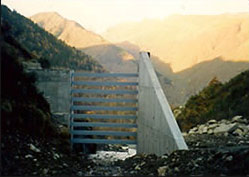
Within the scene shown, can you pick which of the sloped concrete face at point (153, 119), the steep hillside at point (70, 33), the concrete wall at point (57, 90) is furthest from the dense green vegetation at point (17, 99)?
the steep hillside at point (70, 33)

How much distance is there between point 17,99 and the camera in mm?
7031

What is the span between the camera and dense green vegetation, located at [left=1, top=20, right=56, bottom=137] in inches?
255

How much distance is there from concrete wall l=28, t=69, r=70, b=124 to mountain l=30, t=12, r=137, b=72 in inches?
1799

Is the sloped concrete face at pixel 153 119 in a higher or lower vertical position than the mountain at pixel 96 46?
lower

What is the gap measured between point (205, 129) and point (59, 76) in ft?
17.1

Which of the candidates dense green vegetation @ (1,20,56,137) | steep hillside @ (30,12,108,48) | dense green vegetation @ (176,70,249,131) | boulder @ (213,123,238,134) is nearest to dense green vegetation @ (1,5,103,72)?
dense green vegetation @ (1,20,56,137)

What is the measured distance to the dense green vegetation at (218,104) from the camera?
49.2ft

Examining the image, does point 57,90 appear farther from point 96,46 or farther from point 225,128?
point 96,46

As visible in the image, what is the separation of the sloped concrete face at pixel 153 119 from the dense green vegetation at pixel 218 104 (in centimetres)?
520

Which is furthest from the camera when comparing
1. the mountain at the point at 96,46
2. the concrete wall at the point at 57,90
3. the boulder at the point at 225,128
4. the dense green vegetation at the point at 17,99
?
the mountain at the point at 96,46

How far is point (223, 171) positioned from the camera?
16.4 ft

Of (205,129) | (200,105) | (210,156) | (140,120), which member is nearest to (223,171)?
(210,156)

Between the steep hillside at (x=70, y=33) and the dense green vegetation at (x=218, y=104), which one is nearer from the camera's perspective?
the dense green vegetation at (x=218, y=104)

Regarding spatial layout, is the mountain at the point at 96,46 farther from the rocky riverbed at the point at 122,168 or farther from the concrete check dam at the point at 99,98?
the rocky riverbed at the point at 122,168
